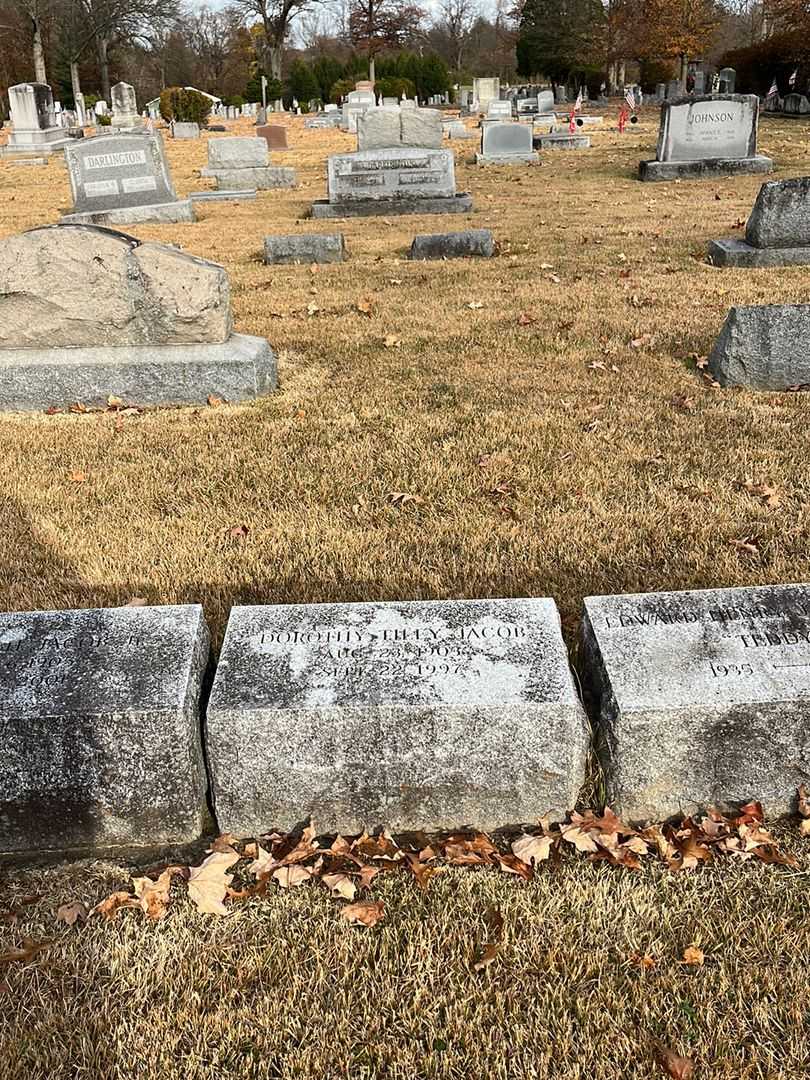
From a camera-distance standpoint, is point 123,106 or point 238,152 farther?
point 123,106

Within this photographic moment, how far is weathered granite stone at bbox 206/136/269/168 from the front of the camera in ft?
66.6

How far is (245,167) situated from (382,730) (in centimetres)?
2073

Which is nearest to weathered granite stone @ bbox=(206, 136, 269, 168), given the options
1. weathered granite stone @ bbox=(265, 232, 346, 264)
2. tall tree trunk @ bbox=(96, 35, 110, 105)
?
weathered granite stone @ bbox=(265, 232, 346, 264)

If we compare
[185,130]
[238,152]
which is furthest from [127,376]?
[185,130]

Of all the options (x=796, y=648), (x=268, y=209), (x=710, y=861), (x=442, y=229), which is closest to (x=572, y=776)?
(x=710, y=861)

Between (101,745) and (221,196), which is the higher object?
(221,196)

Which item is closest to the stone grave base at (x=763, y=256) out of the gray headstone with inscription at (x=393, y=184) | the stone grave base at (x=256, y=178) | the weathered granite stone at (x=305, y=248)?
the weathered granite stone at (x=305, y=248)

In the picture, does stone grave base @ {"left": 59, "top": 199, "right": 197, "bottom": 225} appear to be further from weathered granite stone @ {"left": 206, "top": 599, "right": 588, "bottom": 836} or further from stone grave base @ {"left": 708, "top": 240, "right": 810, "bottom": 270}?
weathered granite stone @ {"left": 206, "top": 599, "right": 588, "bottom": 836}

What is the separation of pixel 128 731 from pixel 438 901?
96cm

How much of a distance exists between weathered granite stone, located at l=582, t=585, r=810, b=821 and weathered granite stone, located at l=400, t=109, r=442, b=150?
15.5 meters

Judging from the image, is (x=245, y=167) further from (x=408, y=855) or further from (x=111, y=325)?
(x=408, y=855)

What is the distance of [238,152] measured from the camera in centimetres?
2038

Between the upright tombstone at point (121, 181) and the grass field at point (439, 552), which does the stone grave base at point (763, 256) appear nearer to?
the grass field at point (439, 552)

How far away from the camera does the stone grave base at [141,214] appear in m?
14.8
